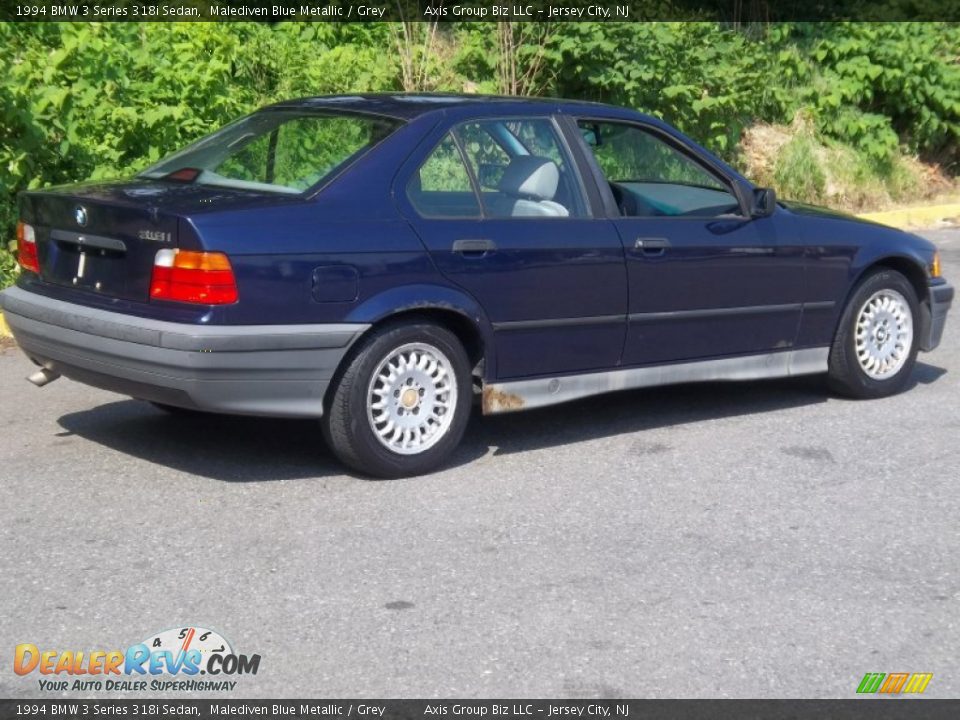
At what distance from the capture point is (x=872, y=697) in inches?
161

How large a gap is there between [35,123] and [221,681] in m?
6.26

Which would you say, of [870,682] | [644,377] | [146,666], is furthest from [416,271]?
[870,682]

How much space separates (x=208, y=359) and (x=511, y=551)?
4.52 feet

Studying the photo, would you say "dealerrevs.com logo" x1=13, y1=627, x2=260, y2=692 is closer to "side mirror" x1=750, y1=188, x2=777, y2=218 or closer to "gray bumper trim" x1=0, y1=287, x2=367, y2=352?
"gray bumper trim" x1=0, y1=287, x2=367, y2=352

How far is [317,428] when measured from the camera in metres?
6.99

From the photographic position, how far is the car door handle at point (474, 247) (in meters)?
6.06

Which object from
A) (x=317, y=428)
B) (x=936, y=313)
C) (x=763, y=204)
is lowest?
(x=317, y=428)

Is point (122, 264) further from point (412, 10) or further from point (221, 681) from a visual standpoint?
point (412, 10)

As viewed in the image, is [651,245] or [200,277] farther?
[651,245]

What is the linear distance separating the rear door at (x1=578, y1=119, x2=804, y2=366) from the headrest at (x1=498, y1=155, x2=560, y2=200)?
0.92 feet

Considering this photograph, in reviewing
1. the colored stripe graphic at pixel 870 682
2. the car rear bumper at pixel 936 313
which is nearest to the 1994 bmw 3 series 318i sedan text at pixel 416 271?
the car rear bumper at pixel 936 313

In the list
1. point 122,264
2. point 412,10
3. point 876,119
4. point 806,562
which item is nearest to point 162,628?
point 122,264

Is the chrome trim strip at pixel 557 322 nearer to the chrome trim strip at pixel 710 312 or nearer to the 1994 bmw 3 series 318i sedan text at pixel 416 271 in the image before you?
the 1994 bmw 3 series 318i sedan text at pixel 416 271

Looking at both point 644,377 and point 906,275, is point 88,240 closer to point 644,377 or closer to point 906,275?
point 644,377
